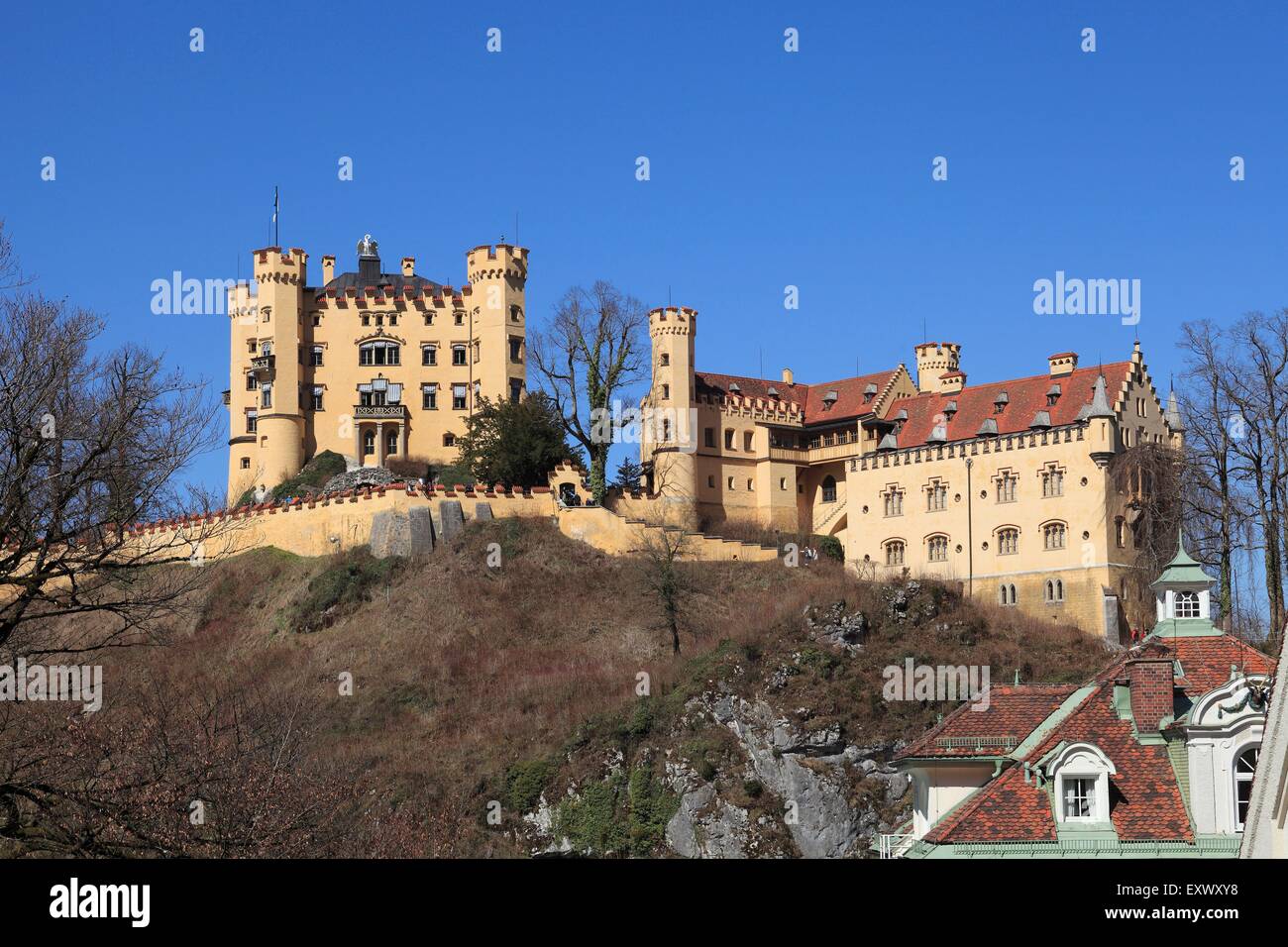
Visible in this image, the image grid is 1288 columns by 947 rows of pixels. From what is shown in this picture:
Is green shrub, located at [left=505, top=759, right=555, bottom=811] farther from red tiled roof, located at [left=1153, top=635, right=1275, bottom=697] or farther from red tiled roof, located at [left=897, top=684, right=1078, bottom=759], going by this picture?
red tiled roof, located at [left=1153, top=635, right=1275, bottom=697]

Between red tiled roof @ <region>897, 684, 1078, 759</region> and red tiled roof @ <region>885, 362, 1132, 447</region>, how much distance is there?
141ft

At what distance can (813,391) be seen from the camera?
94938 mm

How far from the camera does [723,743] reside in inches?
2569

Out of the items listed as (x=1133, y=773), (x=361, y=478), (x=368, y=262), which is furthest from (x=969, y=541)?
(x=1133, y=773)

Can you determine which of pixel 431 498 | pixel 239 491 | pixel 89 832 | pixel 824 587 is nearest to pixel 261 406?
pixel 239 491

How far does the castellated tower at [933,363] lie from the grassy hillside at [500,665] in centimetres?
1474

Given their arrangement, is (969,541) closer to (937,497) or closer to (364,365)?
(937,497)

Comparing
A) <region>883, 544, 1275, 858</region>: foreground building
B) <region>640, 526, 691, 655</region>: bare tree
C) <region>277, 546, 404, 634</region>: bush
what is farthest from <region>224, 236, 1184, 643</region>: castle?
<region>883, 544, 1275, 858</region>: foreground building

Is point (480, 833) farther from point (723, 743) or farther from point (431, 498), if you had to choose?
point (431, 498)

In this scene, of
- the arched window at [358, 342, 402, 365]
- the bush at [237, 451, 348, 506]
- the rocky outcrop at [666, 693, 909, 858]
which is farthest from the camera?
the arched window at [358, 342, 402, 365]

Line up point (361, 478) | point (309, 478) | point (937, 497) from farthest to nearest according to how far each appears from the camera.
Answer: point (309, 478), point (361, 478), point (937, 497)

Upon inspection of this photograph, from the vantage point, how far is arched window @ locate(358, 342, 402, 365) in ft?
314

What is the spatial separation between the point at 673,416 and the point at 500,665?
69.6 ft
